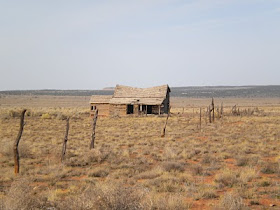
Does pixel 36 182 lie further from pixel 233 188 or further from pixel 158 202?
pixel 233 188

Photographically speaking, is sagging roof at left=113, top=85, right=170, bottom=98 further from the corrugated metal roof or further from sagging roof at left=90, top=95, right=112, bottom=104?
sagging roof at left=90, top=95, right=112, bottom=104

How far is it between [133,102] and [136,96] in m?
1.88

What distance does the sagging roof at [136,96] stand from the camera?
41562 millimetres

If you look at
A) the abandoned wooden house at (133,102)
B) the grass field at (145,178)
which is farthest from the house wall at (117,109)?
the grass field at (145,178)

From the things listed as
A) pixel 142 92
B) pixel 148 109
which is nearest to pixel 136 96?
pixel 142 92

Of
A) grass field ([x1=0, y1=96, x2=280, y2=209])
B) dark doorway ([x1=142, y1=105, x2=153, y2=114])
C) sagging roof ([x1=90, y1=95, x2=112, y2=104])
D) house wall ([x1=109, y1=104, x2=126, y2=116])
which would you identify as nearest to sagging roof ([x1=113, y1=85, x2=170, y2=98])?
sagging roof ([x1=90, y1=95, x2=112, y2=104])

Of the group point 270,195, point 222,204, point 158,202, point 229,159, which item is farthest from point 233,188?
point 229,159

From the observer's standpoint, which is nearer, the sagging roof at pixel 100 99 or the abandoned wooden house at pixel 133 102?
the abandoned wooden house at pixel 133 102

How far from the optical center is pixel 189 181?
381 inches

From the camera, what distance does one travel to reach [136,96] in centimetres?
4309

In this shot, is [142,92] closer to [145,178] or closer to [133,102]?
[133,102]

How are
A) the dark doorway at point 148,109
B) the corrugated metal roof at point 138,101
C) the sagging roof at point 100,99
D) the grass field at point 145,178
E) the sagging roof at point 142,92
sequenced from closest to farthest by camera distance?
the grass field at point 145,178 → the corrugated metal roof at point 138,101 → the sagging roof at point 142,92 → the dark doorway at point 148,109 → the sagging roof at point 100,99

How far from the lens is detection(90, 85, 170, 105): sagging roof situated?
4156cm

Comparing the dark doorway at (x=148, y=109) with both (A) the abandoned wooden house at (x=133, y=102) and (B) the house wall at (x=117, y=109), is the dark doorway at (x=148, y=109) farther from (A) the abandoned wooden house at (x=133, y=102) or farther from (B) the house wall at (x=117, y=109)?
(B) the house wall at (x=117, y=109)
